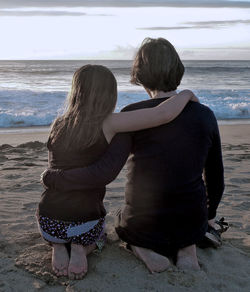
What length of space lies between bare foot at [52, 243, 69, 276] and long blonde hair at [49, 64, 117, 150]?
0.64 m

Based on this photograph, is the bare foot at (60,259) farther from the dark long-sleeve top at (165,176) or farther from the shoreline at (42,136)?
the shoreline at (42,136)

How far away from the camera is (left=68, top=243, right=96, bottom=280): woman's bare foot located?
2.55 m

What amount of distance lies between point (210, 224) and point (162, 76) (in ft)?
3.84

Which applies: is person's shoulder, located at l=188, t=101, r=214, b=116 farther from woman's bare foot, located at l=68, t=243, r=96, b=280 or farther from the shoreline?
the shoreline

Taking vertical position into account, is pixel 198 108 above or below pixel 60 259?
above

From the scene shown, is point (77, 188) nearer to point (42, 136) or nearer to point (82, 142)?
point (82, 142)

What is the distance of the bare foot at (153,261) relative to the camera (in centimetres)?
260

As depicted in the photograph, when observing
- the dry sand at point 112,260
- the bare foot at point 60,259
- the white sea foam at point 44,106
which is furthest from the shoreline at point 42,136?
the bare foot at point 60,259

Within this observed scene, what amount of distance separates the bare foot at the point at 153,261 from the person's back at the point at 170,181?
42 mm

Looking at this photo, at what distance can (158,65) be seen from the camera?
2.54 meters

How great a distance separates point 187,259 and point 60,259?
777mm

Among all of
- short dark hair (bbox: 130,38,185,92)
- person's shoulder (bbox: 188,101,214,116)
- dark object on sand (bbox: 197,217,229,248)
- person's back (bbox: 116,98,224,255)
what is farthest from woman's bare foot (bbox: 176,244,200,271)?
short dark hair (bbox: 130,38,185,92)

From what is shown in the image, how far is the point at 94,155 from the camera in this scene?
2607mm

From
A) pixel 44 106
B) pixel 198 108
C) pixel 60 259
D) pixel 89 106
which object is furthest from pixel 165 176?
pixel 44 106
